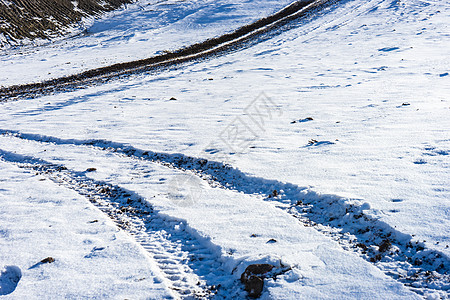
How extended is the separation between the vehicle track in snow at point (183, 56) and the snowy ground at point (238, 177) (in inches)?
62.1

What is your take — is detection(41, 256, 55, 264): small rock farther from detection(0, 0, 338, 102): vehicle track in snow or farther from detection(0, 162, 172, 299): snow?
detection(0, 0, 338, 102): vehicle track in snow

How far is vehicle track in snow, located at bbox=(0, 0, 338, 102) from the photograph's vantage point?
13977 millimetres

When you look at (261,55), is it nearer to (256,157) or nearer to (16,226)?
(256,157)

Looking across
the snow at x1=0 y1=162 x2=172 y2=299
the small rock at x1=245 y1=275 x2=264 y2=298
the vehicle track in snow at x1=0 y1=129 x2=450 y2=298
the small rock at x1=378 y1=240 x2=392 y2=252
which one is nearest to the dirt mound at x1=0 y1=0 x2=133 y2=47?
the snow at x1=0 y1=162 x2=172 y2=299

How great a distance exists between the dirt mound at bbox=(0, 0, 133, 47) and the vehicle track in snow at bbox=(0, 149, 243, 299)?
2095 cm

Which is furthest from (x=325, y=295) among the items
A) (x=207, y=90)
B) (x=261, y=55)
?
(x=261, y=55)

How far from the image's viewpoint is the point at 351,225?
435 cm

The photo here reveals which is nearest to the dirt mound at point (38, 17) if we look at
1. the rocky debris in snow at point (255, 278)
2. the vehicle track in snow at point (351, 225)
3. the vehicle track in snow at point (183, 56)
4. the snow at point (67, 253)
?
the vehicle track in snow at point (183, 56)

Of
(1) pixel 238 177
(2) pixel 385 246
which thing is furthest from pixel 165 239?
(2) pixel 385 246

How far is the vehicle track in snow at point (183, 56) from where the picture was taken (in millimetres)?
13977

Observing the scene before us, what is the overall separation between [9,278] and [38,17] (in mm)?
25745

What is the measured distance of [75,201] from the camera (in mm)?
5598

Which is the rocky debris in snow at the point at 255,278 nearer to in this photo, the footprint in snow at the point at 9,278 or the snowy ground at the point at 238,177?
the snowy ground at the point at 238,177

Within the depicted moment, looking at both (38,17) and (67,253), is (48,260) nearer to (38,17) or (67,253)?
(67,253)
